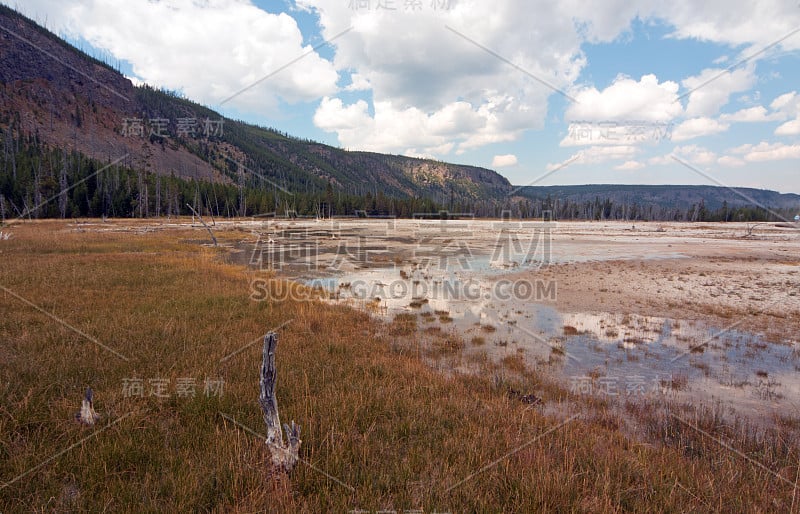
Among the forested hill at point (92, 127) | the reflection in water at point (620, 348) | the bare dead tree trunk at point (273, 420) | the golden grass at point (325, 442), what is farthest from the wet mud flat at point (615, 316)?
the forested hill at point (92, 127)

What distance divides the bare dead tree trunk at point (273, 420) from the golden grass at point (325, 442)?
21 cm

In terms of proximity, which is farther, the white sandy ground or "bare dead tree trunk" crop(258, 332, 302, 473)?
the white sandy ground

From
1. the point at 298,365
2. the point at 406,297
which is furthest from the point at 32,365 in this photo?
the point at 406,297

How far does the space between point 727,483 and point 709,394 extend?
187 inches

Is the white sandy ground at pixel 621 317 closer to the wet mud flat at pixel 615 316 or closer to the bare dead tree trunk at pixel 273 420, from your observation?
the wet mud flat at pixel 615 316

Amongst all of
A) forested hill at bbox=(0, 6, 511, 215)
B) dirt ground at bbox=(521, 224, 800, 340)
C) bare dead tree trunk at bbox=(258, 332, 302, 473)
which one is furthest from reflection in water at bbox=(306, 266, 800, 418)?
forested hill at bbox=(0, 6, 511, 215)

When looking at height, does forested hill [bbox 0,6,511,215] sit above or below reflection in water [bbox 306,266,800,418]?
above

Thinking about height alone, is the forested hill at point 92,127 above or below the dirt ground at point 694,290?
above

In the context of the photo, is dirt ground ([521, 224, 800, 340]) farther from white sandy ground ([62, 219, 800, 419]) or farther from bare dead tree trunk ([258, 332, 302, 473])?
bare dead tree trunk ([258, 332, 302, 473])

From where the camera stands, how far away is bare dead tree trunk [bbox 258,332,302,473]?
13.2 feet

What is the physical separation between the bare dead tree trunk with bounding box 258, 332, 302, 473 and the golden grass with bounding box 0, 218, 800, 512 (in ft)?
0.70

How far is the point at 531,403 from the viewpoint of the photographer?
24.0ft

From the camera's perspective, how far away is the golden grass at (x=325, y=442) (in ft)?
12.9

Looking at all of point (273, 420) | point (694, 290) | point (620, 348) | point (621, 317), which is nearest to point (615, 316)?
point (621, 317)
